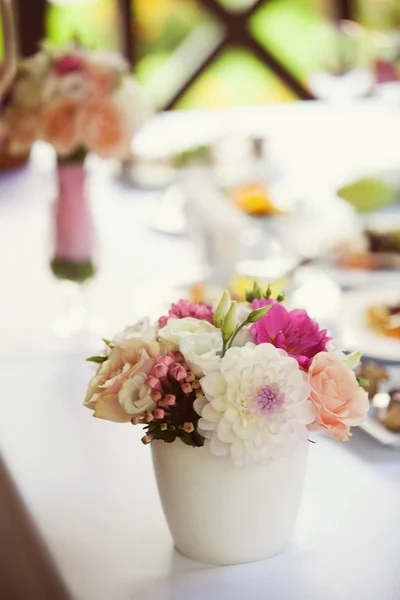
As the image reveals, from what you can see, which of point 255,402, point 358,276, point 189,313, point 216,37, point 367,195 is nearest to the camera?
point 255,402

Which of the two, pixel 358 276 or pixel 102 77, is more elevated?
pixel 102 77

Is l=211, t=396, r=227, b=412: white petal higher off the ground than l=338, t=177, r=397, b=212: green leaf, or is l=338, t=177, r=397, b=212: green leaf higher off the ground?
l=338, t=177, r=397, b=212: green leaf

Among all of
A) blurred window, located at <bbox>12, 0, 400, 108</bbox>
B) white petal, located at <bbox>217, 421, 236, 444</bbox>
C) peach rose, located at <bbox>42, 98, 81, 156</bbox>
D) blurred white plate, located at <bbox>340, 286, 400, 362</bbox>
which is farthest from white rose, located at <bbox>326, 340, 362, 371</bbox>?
blurred window, located at <bbox>12, 0, 400, 108</bbox>

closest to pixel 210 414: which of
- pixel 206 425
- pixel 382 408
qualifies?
pixel 206 425

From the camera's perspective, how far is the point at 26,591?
761 mm

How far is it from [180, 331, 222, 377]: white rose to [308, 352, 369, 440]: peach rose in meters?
0.08

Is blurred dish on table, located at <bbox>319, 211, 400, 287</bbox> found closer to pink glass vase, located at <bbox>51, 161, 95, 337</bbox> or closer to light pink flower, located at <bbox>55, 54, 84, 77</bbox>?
pink glass vase, located at <bbox>51, 161, 95, 337</bbox>

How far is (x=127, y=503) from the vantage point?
0.91 m

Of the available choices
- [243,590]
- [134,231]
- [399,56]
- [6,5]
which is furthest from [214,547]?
[399,56]

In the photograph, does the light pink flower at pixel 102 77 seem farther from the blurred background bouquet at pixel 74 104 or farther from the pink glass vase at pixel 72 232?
the pink glass vase at pixel 72 232

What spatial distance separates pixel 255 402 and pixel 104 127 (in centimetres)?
83

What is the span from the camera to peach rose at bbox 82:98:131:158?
1414 mm

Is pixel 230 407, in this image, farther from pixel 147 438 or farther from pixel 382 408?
pixel 382 408

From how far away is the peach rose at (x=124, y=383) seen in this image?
2.39ft
